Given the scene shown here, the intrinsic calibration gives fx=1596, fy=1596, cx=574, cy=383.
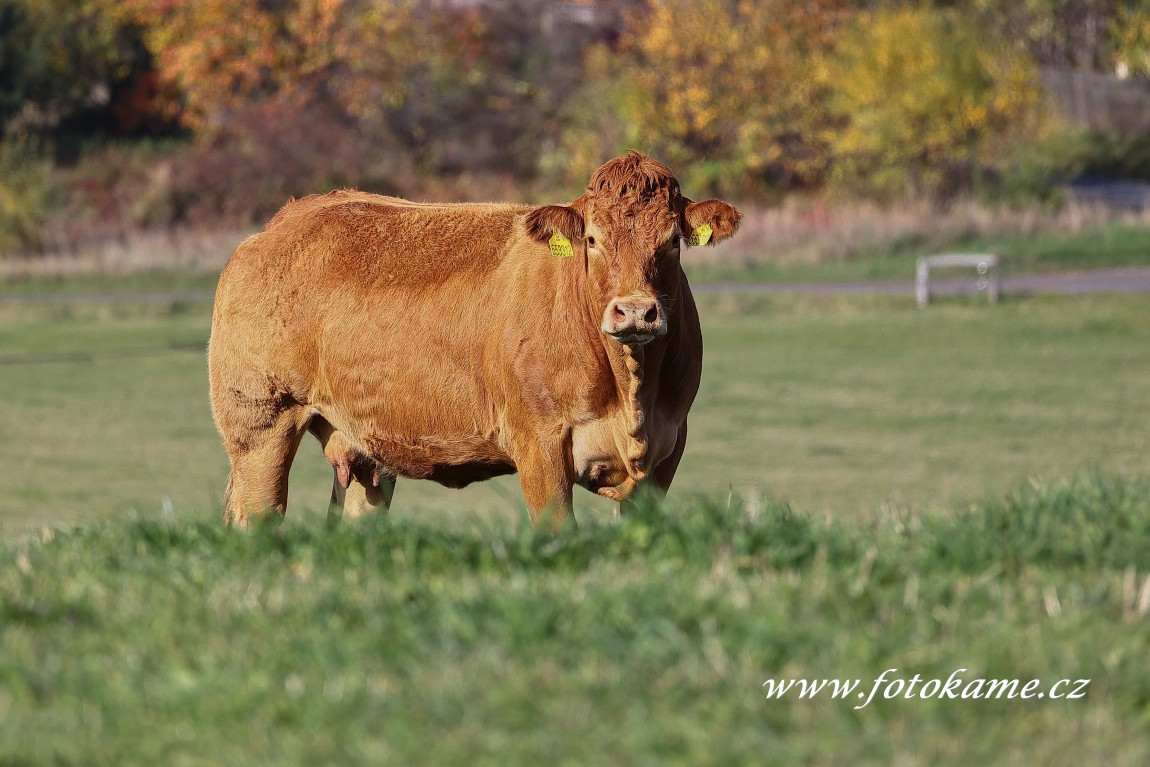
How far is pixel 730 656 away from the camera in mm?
3570

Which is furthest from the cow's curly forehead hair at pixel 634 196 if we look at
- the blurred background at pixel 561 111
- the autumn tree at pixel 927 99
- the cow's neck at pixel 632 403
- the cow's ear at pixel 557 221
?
the autumn tree at pixel 927 99

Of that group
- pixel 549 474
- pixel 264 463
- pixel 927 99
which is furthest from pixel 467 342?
pixel 927 99

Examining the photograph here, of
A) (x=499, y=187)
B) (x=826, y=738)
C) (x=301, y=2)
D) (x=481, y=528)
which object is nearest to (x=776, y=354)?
(x=481, y=528)

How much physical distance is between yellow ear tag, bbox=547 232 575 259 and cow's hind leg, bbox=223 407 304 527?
5.69 ft

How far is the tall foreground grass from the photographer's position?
320 centimetres

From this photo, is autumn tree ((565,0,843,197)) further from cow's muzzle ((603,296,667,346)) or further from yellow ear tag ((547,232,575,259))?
cow's muzzle ((603,296,667,346))

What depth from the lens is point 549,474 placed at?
258 inches

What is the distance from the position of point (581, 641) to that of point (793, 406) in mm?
16088

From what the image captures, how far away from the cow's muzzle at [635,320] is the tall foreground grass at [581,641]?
4.29 feet

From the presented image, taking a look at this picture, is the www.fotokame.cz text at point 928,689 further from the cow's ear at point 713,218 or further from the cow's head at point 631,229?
the cow's ear at point 713,218

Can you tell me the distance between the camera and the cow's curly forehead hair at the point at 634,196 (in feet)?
21.5

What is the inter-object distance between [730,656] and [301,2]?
168ft

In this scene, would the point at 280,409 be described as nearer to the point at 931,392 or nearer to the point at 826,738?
the point at 826,738

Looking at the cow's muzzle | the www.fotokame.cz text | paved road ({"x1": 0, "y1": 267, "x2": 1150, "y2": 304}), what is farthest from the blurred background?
the www.fotokame.cz text
